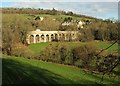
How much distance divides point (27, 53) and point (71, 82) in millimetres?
20324

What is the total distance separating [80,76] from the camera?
21500mm

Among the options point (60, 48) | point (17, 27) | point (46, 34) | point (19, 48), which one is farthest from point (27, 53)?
point (46, 34)

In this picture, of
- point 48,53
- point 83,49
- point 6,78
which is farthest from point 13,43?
point 6,78

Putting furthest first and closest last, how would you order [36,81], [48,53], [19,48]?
[19,48]
[48,53]
[36,81]

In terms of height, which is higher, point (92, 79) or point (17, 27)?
point (17, 27)

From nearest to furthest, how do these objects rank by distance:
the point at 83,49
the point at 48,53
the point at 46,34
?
the point at 83,49, the point at 48,53, the point at 46,34

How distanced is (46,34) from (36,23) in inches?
245

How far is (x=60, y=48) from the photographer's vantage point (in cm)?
3734

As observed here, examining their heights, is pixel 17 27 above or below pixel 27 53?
above

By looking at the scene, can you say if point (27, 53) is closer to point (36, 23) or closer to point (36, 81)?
point (36, 81)

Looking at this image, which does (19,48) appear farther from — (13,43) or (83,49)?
(83,49)

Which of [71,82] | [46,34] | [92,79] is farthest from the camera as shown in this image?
[46,34]

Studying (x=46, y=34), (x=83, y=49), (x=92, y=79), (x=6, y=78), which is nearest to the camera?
(x=6, y=78)

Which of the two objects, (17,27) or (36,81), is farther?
(17,27)
